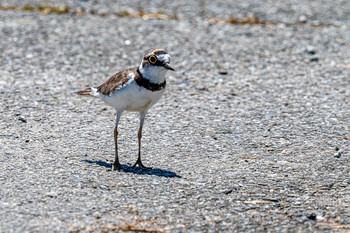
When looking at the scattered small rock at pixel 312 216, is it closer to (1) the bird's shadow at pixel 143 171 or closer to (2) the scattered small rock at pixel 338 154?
(1) the bird's shadow at pixel 143 171

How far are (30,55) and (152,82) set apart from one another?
4860 millimetres

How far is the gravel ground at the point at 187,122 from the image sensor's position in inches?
266

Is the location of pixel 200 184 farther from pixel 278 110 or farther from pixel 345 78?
pixel 345 78

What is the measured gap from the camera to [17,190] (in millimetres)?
6992

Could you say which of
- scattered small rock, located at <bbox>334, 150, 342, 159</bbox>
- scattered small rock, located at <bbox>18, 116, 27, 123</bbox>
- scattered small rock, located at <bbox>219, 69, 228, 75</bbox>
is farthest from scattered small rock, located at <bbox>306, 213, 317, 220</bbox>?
scattered small rock, located at <bbox>219, 69, 228, 75</bbox>

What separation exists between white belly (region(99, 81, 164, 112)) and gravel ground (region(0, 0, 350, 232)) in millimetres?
580

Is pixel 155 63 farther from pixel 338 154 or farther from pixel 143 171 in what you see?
pixel 338 154

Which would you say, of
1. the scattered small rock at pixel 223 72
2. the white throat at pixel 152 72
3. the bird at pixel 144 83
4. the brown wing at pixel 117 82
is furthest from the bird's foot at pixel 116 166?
the scattered small rock at pixel 223 72

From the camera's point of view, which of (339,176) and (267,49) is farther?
(267,49)

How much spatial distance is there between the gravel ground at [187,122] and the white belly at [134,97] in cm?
58

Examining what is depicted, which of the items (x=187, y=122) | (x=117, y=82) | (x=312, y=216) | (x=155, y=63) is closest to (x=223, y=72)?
(x=187, y=122)

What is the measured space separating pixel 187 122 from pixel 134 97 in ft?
6.26

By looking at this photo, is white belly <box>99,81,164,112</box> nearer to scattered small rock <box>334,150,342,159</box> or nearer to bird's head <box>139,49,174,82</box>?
bird's head <box>139,49,174,82</box>

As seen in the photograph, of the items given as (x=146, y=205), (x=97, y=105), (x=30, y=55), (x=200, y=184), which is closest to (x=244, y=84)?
(x=97, y=105)
